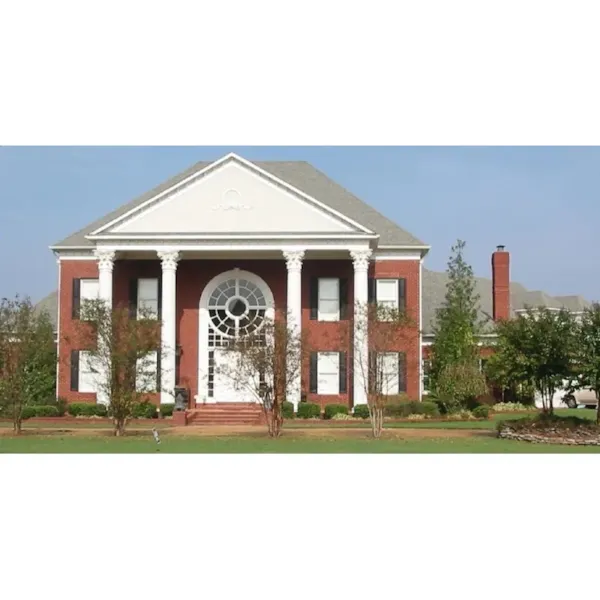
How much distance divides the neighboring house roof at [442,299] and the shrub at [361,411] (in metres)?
6.10

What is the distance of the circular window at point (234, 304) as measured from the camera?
37250 mm

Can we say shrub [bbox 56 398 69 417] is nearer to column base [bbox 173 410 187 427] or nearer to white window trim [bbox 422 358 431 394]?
column base [bbox 173 410 187 427]

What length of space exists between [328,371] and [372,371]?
916 centimetres

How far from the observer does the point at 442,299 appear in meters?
47.4

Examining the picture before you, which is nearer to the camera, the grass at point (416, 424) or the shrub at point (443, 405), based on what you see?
the grass at point (416, 424)

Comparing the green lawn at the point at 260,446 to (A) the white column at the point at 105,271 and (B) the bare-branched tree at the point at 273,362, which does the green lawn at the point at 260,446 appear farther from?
(A) the white column at the point at 105,271

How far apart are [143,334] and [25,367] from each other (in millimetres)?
4037

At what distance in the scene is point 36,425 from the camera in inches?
1249

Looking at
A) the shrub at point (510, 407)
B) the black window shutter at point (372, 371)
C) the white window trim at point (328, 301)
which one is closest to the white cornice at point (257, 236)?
the white window trim at point (328, 301)

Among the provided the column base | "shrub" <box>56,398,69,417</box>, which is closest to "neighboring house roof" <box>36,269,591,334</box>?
"shrub" <box>56,398,69,417</box>

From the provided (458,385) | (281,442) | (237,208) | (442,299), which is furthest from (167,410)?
(442,299)

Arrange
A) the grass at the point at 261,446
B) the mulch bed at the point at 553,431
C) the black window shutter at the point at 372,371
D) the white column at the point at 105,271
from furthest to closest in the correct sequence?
the white column at the point at 105,271 → the black window shutter at the point at 372,371 → the mulch bed at the point at 553,431 → the grass at the point at 261,446

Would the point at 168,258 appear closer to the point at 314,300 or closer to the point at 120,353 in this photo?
the point at 314,300
